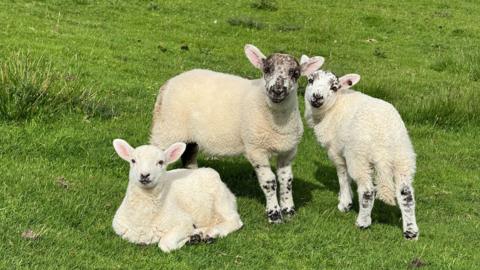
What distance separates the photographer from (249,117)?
8102 mm

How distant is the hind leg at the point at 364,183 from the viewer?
25.5 ft

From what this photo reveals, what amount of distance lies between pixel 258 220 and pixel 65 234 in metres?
2.48

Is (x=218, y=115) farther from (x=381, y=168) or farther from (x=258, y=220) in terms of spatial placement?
(x=381, y=168)

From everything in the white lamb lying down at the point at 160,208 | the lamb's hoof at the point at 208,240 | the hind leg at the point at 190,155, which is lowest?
the hind leg at the point at 190,155

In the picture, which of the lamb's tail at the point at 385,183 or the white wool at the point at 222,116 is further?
the white wool at the point at 222,116

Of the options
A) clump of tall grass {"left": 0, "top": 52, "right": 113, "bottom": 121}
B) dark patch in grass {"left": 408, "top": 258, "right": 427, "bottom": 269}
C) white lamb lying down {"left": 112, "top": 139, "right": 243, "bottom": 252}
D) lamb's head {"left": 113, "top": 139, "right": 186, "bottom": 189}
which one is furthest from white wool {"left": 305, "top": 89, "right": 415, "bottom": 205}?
clump of tall grass {"left": 0, "top": 52, "right": 113, "bottom": 121}

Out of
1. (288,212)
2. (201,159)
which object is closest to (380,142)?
(288,212)

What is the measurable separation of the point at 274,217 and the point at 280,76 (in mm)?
1733

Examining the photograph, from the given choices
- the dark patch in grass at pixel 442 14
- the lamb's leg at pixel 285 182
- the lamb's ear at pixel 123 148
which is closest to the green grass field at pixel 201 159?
the lamb's leg at pixel 285 182

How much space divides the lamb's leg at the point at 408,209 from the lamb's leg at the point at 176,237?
2.49 meters

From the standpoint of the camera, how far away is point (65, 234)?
6.65 meters

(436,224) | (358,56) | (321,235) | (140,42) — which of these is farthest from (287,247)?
(358,56)

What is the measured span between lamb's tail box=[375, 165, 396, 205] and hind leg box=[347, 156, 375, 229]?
96 millimetres

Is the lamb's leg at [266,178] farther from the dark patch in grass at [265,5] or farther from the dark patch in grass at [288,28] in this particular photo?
the dark patch in grass at [265,5]
